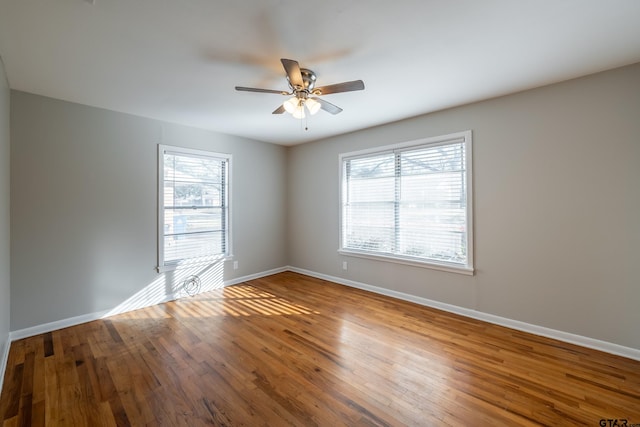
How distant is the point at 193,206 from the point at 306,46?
10.1 ft

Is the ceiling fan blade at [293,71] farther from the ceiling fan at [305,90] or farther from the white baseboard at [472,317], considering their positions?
the white baseboard at [472,317]

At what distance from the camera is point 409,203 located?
375 centimetres

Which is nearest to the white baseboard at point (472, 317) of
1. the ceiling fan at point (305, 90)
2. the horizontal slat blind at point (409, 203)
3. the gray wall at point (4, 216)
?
the gray wall at point (4, 216)

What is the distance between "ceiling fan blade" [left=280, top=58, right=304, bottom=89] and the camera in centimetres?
186

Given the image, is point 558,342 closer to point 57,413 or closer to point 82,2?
point 57,413

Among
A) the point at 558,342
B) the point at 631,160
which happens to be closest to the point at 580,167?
the point at 631,160

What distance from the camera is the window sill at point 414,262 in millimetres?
3249

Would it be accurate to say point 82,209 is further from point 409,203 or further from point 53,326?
point 409,203

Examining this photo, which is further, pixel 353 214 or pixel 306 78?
pixel 353 214

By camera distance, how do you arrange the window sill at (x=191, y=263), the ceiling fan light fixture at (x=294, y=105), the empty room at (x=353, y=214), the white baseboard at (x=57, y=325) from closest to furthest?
the empty room at (x=353, y=214) < the ceiling fan light fixture at (x=294, y=105) < the white baseboard at (x=57, y=325) < the window sill at (x=191, y=263)

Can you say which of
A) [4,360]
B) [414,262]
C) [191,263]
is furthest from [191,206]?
[414,262]

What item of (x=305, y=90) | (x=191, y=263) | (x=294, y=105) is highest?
(x=305, y=90)

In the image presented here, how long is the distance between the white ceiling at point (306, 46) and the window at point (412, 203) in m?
0.77

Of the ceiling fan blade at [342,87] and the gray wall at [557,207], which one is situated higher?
the ceiling fan blade at [342,87]
